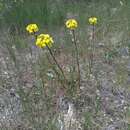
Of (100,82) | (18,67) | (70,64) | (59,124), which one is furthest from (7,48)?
(59,124)

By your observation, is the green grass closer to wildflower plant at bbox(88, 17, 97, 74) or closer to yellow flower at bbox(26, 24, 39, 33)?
wildflower plant at bbox(88, 17, 97, 74)

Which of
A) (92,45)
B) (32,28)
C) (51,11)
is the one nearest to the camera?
(32,28)

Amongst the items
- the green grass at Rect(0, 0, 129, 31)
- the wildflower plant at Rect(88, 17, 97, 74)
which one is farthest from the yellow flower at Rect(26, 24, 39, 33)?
the green grass at Rect(0, 0, 129, 31)

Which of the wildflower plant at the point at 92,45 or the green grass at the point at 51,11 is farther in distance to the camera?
the green grass at the point at 51,11

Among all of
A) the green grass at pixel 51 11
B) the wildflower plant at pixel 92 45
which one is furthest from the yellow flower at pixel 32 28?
the green grass at pixel 51 11

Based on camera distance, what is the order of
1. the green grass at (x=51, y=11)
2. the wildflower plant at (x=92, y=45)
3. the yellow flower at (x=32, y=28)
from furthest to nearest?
the green grass at (x=51, y=11) → the wildflower plant at (x=92, y=45) → the yellow flower at (x=32, y=28)

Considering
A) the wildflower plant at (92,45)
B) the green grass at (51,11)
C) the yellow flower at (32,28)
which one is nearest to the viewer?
the yellow flower at (32,28)

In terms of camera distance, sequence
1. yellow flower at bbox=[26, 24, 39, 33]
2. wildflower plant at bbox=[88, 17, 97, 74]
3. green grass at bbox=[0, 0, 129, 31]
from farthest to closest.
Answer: green grass at bbox=[0, 0, 129, 31] < wildflower plant at bbox=[88, 17, 97, 74] < yellow flower at bbox=[26, 24, 39, 33]

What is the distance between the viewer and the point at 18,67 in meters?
4.19

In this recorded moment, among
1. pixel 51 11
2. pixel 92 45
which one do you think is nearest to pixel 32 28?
pixel 92 45

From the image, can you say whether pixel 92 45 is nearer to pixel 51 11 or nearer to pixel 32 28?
pixel 51 11

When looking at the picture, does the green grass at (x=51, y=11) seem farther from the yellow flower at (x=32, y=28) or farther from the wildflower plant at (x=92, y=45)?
the yellow flower at (x=32, y=28)

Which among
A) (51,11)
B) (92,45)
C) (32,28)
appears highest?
(32,28)

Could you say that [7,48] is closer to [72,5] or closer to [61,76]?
[61,76]
